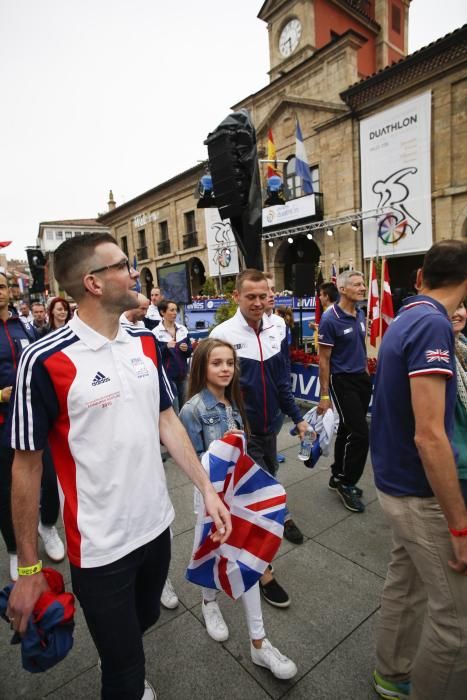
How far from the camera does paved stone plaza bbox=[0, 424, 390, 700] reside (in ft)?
6.54

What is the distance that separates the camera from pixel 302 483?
4191 millimetres

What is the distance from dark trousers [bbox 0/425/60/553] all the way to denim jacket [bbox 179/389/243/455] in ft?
4.41

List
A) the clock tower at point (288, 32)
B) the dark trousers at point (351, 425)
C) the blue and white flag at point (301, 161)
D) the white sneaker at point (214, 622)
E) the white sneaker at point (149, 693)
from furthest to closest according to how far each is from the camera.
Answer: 1. the clock tower at point (288, 32)
2. the blue and white flag at point (301, 161)
3. the dark trousers at point (351, 425)
4. the white sneaker at point (214, 622)
5. the white sneaker at point (149, 693)

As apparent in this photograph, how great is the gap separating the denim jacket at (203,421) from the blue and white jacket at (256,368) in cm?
52

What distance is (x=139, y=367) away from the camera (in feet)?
5.48

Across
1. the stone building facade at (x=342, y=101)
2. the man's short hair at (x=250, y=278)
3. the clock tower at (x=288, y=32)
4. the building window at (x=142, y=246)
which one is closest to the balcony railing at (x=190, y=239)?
the building window at (x=142, y=246)

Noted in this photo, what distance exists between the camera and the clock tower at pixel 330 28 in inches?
724

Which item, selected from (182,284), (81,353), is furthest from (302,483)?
(182,284)

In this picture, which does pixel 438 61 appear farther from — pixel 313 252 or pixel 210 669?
pixel 210 669

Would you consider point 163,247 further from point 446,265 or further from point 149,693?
point 149,693

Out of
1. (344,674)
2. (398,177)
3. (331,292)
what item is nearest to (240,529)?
(344,674)

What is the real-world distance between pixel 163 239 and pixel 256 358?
93.4ft

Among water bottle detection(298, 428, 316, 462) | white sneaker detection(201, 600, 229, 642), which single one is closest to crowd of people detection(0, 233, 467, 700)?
white sneaker detection(201, 600, 229, 642)

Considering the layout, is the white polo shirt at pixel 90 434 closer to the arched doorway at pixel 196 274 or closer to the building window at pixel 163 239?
the arched doorway at pixel 196 274
